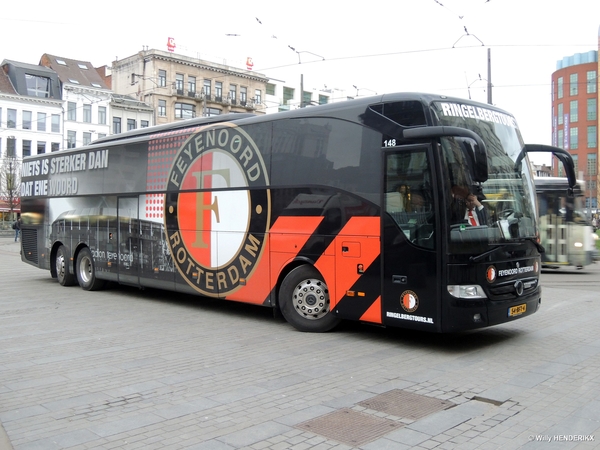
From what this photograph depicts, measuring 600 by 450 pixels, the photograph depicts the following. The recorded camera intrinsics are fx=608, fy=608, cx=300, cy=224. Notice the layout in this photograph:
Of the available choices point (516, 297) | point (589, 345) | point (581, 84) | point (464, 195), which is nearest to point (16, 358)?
point (464, 195)

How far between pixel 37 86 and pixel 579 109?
255 ft

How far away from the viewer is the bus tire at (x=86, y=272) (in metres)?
14.8

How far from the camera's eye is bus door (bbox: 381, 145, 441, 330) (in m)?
7.64

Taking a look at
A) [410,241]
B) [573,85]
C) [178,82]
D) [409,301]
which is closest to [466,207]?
[410,241]

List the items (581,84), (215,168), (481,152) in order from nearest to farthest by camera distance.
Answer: (481,152), (215,168), (581,84)

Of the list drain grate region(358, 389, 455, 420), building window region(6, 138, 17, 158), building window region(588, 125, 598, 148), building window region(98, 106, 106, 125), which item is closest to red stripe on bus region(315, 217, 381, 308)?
drain grate region(358, 389, 455, 420)

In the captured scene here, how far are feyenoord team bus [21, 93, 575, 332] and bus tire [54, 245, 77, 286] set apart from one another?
11.9 feet

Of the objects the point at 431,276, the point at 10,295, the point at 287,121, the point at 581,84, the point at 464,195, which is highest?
the point at 581,84

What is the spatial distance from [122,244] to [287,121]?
572 cm

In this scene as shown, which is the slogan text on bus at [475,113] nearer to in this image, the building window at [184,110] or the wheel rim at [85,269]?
the wheel rim at [85,269]

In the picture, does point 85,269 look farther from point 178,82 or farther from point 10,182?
point 178,82

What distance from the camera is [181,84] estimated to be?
68.1m

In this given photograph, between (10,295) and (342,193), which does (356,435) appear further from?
(10,295)

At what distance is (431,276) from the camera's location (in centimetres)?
766
